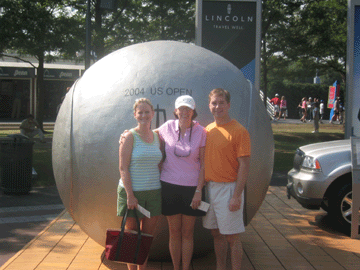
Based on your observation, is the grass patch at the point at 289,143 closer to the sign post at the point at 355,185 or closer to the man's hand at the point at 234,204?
the sign post at the point at 355,185

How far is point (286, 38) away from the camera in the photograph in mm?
20969

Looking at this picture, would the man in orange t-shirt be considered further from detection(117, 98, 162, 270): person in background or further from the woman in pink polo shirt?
detection(117, 98, 162, 270): person in background

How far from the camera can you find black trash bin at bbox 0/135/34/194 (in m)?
9.47

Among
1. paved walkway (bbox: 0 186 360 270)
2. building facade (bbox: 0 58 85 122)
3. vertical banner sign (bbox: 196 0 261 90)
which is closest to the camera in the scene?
paved walkway (bbox: 0 186 360 270)

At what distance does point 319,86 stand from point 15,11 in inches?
1403

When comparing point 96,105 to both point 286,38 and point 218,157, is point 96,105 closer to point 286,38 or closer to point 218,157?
point 218,157

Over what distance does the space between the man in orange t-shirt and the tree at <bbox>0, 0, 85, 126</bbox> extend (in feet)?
39.3

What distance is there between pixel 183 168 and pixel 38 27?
12.6 metres

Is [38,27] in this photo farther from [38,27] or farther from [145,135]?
[145,135]

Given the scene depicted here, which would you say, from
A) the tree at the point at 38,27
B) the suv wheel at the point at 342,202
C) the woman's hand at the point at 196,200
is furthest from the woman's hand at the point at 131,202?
the tree at the point at 38,27

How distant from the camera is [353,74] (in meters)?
9.09

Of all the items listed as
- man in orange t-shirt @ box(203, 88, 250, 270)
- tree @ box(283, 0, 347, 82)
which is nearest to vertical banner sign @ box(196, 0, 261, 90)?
man in orange t-shirt @ box(203, 88, 250, 270)

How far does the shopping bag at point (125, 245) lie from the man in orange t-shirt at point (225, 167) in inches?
26.9

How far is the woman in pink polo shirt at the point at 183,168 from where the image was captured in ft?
14.0
